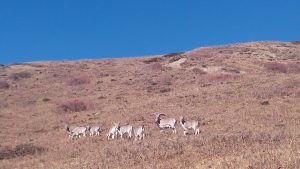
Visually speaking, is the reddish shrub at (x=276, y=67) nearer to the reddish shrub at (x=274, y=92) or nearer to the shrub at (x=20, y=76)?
the reddish shrub at (x=274, y=92)

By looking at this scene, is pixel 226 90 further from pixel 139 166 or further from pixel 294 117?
pixel 139 166

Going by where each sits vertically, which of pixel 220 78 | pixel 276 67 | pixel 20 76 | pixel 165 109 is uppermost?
pixel 20 76

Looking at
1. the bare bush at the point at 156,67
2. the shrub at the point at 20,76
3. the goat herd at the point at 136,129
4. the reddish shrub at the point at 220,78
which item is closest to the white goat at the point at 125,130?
the goat herd at the point at 136,129

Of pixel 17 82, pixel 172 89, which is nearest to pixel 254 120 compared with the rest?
pixel 172 89

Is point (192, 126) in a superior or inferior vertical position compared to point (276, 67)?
inferior

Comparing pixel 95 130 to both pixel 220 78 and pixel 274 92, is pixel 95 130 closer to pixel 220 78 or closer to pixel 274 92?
pixel 274 92

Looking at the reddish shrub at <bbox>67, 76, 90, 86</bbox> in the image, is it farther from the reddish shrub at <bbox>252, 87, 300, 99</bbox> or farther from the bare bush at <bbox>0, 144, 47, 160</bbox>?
the bare bush at <bbox>0, 144, 47, 160</bbox>

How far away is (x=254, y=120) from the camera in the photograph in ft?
89.5

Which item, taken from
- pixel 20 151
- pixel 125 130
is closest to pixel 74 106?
pixel 125 130

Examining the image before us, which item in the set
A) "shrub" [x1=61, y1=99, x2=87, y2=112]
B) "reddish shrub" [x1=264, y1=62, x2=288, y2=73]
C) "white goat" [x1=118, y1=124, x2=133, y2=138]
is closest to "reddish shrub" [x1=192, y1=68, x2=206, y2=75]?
"reddish shrub" [x1=264, y1=62, x2=288, y2=73]

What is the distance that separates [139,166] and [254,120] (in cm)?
1218

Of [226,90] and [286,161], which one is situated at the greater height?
[226,90]

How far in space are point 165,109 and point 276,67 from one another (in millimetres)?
24988

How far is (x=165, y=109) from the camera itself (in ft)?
118
